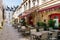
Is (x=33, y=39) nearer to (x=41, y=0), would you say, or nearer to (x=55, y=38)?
(x=55, y=38)

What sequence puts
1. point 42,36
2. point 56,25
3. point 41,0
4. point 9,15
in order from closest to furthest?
point 42,36 → point 56,25 → point 41,0 → point 9,15

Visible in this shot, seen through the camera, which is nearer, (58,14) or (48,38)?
(48,38)

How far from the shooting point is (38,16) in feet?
79.3

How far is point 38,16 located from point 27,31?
5.29m

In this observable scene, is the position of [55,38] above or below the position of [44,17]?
below

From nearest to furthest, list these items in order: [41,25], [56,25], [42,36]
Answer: [42,36]
[56,25]
[41,25]

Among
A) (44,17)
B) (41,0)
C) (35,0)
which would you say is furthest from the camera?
(35,0)

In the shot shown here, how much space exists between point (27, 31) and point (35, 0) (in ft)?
33.8

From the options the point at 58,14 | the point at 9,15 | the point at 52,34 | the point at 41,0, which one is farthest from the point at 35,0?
the point at 9,15

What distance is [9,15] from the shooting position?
138m

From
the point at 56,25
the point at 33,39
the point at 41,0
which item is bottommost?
the point at 33,39

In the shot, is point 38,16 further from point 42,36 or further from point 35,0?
point 42,36

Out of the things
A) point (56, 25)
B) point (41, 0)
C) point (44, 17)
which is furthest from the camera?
point (41, 0)

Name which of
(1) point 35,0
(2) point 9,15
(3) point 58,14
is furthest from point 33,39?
(2) point 9,15
